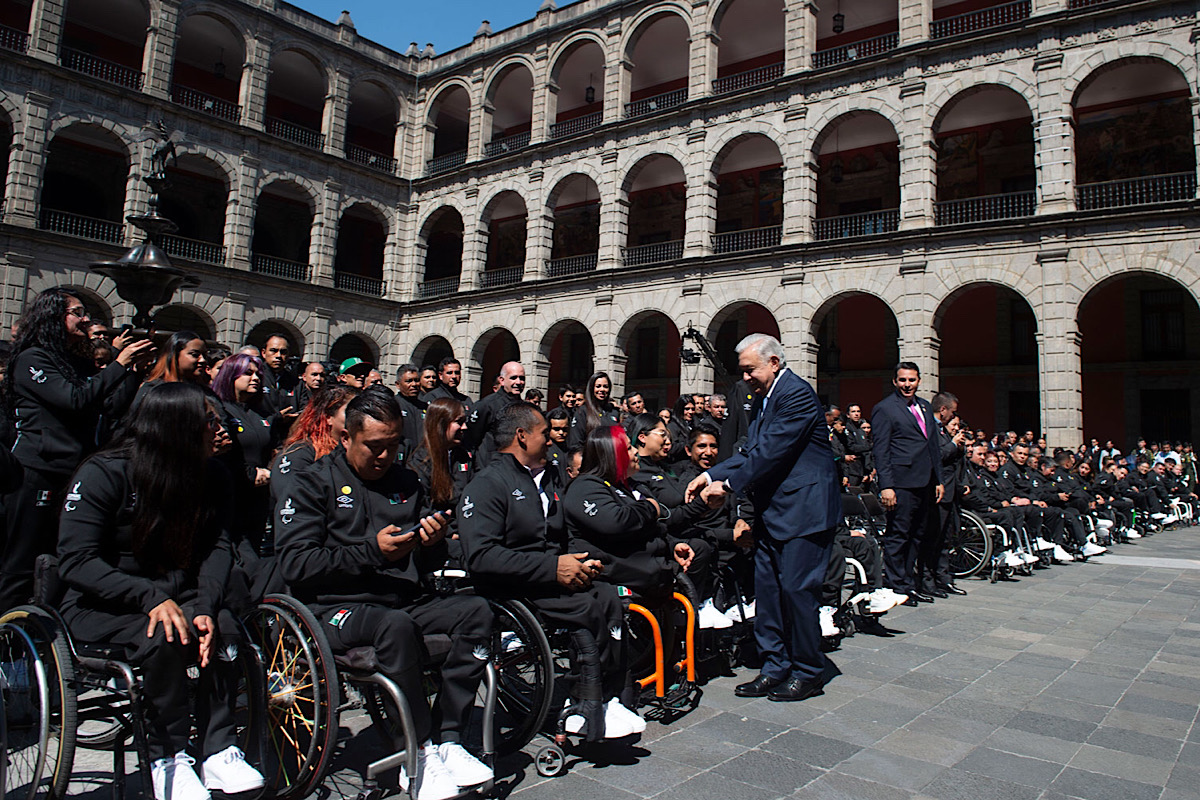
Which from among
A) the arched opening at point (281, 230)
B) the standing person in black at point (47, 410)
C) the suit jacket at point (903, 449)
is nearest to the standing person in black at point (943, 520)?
the suit jacket at point (903, 449)

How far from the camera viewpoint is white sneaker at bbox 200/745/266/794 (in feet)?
8.90

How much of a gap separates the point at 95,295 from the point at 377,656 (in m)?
22.2

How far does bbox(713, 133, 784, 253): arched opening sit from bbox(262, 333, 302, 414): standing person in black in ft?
60.8

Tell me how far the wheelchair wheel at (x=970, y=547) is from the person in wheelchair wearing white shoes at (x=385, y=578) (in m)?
7.19

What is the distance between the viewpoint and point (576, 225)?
28641 millimetres

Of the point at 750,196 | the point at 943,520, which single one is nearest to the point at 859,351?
the point at 750,196

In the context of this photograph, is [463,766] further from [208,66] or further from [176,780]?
[208,66]

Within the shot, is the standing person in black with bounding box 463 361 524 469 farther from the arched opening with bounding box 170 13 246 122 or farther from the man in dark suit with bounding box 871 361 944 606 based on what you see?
the arched opening with bounding box 170 13 246 122

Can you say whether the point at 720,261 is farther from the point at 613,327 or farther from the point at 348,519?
the point at 348,519

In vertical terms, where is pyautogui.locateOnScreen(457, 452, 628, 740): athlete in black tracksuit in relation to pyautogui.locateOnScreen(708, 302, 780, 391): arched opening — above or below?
below

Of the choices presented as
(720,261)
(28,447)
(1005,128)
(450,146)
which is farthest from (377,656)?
(450,146)

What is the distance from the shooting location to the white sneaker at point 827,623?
528 centimetres

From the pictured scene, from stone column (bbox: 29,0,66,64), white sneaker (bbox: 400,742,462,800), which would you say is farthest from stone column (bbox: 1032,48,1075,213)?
stone column (bbox: 29,0,66,64)

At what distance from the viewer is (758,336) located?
16.7 feet
